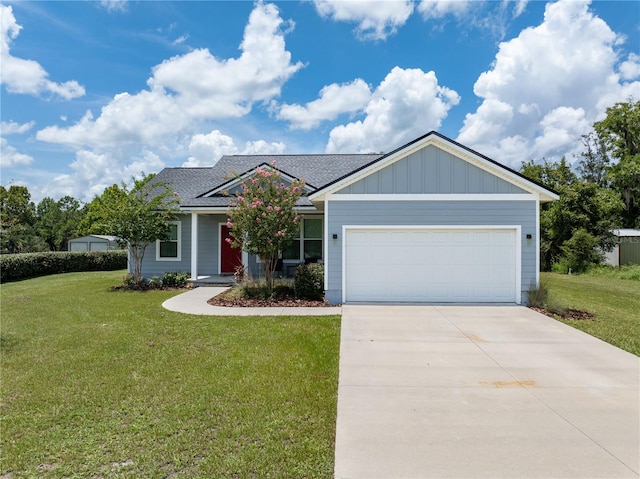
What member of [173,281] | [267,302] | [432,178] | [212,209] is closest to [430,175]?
[432,178]

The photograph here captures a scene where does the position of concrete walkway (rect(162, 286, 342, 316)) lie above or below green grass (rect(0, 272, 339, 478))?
above

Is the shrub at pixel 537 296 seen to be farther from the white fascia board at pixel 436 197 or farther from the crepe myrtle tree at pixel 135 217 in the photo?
the crepe myrtle tree at pixel 135 217

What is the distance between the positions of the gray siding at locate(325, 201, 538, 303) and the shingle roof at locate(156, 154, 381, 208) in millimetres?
5243

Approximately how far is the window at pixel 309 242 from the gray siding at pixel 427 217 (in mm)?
4210

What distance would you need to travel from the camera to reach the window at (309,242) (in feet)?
46.9

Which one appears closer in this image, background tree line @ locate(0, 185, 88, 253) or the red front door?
the red front door

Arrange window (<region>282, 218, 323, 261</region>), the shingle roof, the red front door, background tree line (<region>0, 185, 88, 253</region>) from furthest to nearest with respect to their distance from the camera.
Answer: background tree line (<region>0, 185, 88, 253</region>) < the shingle roof < the red front door < window (<region>282, 218, 323, 261</region>)

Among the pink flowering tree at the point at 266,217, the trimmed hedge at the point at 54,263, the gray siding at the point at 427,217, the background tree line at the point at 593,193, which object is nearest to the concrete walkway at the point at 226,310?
the gray siding at the point at 427,217

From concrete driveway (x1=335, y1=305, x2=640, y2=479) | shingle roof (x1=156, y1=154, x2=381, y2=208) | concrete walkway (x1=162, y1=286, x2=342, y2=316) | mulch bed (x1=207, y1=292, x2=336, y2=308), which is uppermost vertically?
shingle roof (x1=156, y1=154, x2=381, y2=208)

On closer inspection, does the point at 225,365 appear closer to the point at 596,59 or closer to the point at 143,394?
the point at 143,394

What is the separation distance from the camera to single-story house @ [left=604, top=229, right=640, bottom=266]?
787 inches

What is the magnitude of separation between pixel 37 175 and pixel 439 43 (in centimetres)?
1853

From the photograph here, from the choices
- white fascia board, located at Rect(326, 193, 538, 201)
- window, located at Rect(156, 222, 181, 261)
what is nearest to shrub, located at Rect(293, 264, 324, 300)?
white fascia board, located at Rect(326, 193, 538, 201)

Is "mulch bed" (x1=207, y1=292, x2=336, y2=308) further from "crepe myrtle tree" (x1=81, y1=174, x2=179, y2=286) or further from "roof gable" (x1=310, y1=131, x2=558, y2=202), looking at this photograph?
"crepe myrtle tree" (x1=81, y1=174, x2=179, y2=286)
